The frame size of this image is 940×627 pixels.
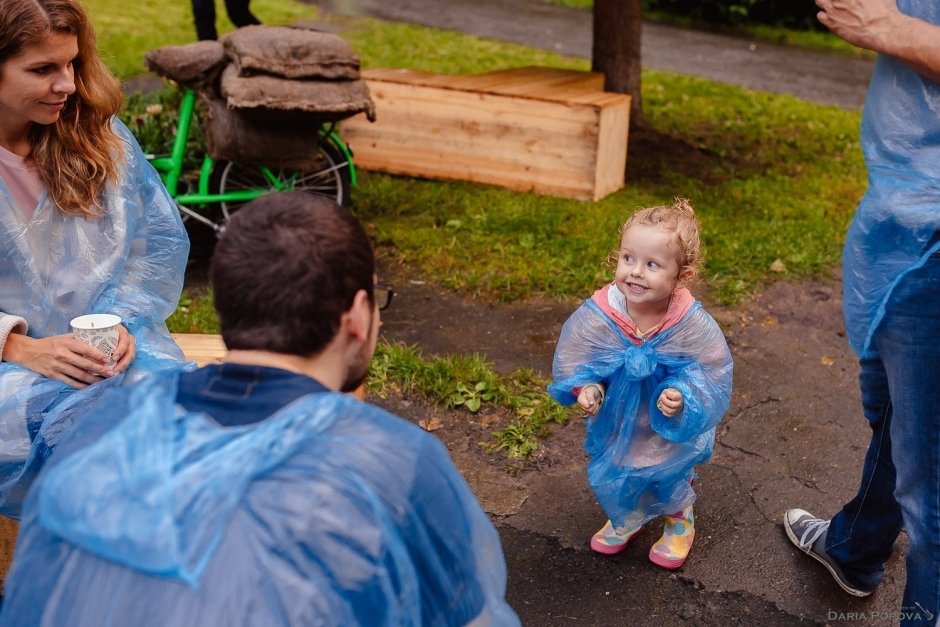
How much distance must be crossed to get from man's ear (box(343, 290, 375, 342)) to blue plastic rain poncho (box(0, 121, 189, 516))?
114cm

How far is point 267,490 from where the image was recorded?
1.37 meters

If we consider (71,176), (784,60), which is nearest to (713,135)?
(784,60)

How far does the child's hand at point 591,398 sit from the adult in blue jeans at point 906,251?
716 mm

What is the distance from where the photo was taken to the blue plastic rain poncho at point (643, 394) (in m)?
2.77

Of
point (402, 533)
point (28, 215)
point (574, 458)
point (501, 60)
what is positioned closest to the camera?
point (402, 533)

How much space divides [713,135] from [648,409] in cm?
547

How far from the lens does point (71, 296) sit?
2625 millimetres

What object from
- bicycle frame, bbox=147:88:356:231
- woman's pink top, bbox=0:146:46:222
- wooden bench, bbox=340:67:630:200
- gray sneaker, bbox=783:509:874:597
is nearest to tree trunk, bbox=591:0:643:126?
wooden bench, bbox=340:67:630:200

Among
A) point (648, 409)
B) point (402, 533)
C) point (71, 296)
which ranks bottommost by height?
point (648, 409)

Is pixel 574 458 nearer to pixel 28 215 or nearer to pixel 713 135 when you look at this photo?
pixel 28 215

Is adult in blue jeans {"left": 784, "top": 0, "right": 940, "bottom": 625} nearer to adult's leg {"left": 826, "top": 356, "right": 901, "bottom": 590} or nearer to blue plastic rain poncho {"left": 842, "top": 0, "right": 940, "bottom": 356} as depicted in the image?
blue plastic rain poncho {"left": 842, "top": 0, "right": 940, "bottom": 356}

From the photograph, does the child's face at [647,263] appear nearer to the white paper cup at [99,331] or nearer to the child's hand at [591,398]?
the child's hand at [591,398]

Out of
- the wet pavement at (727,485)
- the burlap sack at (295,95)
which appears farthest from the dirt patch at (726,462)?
the burlap sack at (295,95)

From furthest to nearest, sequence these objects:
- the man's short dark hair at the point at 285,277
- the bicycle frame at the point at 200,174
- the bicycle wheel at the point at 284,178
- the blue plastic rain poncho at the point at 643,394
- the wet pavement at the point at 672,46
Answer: the wet pavement at the point at 672,46
the bicycle wheel at the point at 284,178
the bicycle frame at the point at 200,174
the blue plastic rain poncho at the point at 643,394
the man's short dark hair at the point at 285,277
